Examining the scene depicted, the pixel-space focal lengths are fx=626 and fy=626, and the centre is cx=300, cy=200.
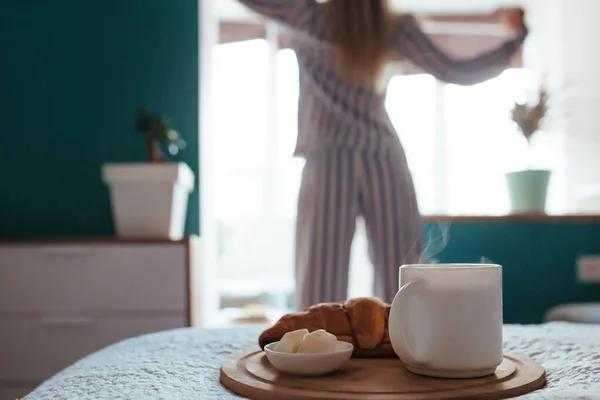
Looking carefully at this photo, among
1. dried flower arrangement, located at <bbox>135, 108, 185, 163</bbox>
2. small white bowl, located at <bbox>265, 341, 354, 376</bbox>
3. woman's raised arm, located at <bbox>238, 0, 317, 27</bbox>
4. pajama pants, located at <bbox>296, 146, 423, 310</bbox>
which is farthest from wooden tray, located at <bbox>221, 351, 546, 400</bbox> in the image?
dried flower arrangement, located at <bbox>135, 108, 185, 163</bbox>

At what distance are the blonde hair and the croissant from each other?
Result: 118 cm

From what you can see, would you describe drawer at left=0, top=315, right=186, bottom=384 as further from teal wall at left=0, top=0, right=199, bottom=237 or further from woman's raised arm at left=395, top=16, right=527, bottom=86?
woman's raised arm at left=395, top=16, right=527, bottom=86

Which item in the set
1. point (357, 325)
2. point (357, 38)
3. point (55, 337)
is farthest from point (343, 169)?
point (357, 325)

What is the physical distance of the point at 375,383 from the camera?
21.7 inches

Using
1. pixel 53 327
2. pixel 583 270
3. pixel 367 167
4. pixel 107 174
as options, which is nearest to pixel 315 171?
pixel 367 167

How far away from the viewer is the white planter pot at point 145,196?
2.12 m

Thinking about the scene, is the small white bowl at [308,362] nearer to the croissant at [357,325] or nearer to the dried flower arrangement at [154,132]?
the croissant at [357,325]

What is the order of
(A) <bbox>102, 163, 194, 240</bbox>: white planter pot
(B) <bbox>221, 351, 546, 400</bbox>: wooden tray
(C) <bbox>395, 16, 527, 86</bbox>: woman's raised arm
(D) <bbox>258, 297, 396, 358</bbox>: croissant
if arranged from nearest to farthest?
(B) <bbox>221, 351, 546, 400</bbox>: wooden tray, (D) <bbox>258, 297, 396, 358</bbox>: croissant, (C) <bbox>395, 16, 527, 86</bbox>: woman's raised arm, (A) <bbox>102, 163, 194, 240</bbox>: white planter pot

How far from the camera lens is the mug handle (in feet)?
1.88

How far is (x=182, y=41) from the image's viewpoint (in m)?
2.55

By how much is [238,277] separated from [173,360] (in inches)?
86.6

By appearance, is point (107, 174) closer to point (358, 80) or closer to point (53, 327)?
point (53, 327)

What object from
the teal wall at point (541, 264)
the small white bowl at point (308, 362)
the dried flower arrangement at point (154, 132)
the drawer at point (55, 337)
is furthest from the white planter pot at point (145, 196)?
the small white bowl at point (308, 362)

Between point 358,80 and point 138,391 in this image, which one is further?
point 358,80
